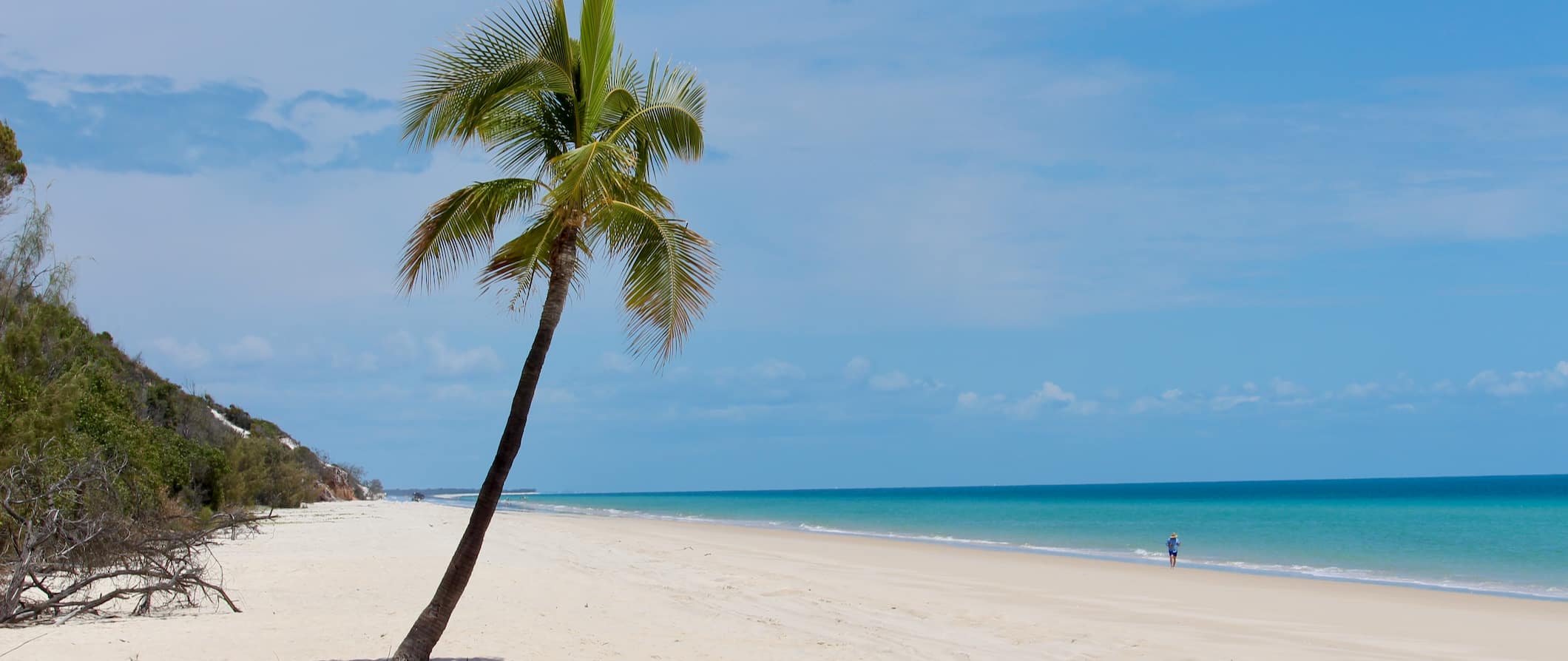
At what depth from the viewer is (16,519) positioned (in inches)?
362

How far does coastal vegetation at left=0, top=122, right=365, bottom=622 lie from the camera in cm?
885

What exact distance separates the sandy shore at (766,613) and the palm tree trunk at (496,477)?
128 cm

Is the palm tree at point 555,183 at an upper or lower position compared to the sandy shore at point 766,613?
upper

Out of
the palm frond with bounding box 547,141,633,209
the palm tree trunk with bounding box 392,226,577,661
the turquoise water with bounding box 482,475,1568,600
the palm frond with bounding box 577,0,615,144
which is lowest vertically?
the turquoise water with bounding box 482,475,1568,600

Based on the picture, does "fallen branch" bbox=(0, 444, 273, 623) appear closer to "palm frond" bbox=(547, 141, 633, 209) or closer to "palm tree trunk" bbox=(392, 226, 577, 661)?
"palm tree trunk" bbox=(392, 226, 577, 661)

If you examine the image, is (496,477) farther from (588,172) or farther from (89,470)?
(89,470)

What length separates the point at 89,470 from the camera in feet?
33.1

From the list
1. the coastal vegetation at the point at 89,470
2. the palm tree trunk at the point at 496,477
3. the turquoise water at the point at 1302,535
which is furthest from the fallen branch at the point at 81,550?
the turquoise water at the point at 1302,535

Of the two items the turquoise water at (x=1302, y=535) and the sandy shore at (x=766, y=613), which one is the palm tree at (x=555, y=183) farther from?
the turquoise water at (x=1302, y=535)

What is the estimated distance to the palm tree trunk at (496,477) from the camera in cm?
703

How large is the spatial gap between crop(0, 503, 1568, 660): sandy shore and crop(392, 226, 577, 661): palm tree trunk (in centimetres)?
128

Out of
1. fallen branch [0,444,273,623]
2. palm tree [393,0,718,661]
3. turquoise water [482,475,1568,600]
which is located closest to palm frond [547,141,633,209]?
palm tree [393,0,718,661]

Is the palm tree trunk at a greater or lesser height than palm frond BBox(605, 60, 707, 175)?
lesser

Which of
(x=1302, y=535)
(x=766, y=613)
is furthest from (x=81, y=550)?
(x=1302, y=535)
